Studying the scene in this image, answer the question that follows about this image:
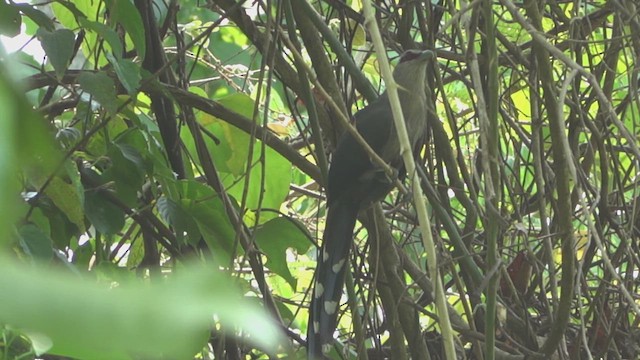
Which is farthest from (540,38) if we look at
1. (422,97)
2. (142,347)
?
(142,347)

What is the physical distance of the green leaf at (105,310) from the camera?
0.46 ft

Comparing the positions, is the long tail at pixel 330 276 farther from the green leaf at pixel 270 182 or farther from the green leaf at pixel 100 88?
the green leaf at pixel 100 88

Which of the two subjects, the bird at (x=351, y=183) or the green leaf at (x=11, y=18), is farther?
the bird at (x=351, y=183)

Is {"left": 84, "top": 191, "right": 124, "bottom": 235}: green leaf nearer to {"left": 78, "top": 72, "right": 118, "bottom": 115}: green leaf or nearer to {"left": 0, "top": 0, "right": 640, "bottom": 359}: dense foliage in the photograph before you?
{"left": 0, "top": 0, "right": 640, "bottom": 359}: dense foliage

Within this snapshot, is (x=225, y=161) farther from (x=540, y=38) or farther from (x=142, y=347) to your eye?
(x=142, y=347)

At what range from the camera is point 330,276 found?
1.69 meters

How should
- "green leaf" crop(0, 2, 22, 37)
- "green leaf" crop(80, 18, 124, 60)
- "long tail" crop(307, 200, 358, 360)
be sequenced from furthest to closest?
"long tail" crop(307, 200, 358, 360) → "green leaf" crop(80, 18, 124, 60) → "green leaf" crop(0, 2, 22, 37)

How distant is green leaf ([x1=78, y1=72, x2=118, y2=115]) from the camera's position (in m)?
1.23

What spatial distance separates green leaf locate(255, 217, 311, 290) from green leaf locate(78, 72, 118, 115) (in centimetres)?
49

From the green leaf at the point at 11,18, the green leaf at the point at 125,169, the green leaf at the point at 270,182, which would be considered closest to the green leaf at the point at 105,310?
the green leaf at the point at 11,18

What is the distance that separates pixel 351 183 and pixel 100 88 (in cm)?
68

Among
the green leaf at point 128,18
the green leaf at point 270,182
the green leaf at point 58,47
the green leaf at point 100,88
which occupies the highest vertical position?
the green leaf at point 128,18

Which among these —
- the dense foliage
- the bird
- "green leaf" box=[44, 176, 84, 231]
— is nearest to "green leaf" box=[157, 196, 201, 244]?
the dense foliage

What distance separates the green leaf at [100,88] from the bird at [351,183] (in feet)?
1.96
